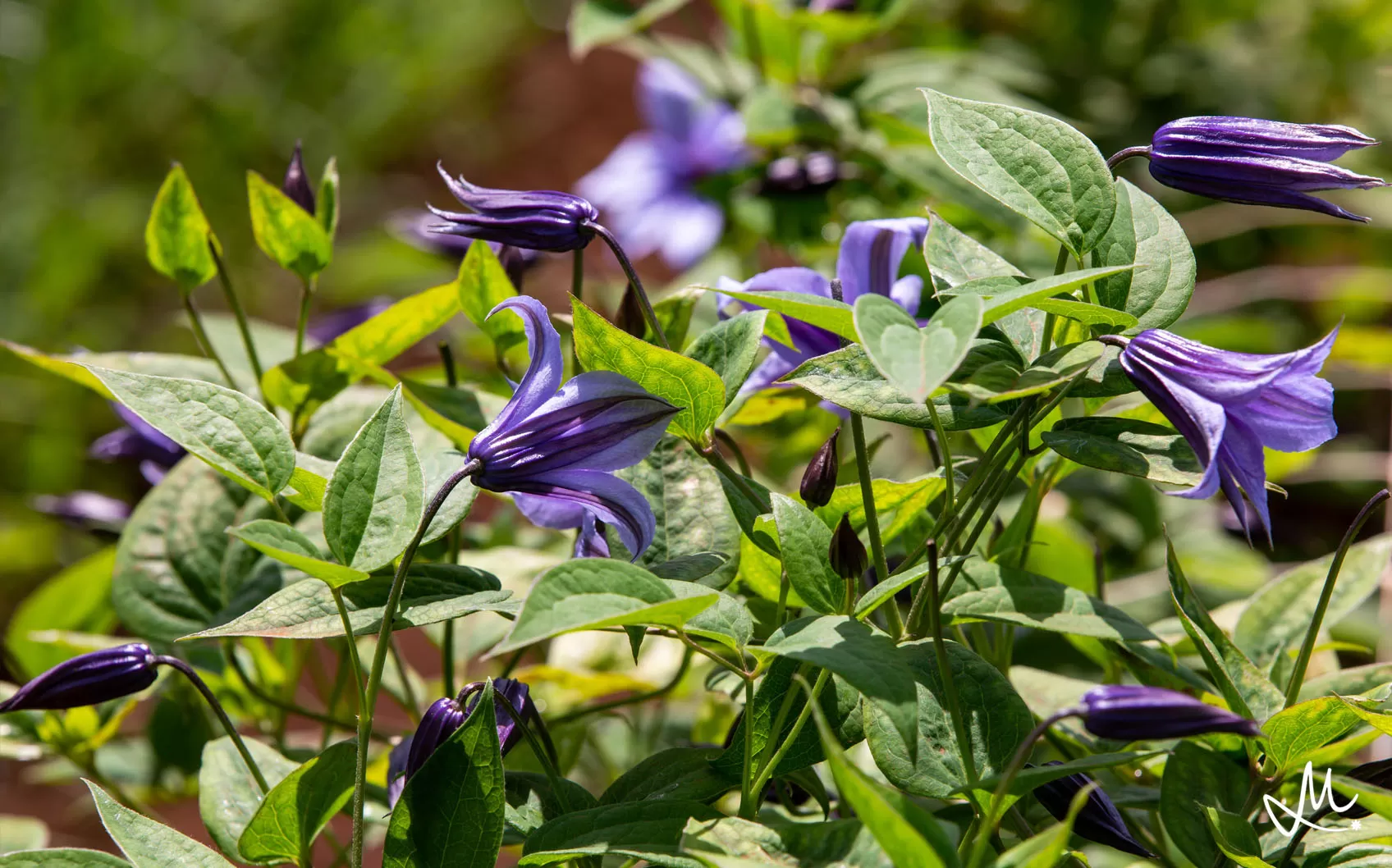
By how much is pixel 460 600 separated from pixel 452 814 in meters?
0.08

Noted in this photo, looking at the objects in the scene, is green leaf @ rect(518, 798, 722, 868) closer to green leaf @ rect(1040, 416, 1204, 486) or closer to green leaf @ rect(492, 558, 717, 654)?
green leaf @ rect(492, 558, 717, 654)

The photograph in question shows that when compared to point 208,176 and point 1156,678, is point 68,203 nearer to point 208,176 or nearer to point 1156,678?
point 208,176

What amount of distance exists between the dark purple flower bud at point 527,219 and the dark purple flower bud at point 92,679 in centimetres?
23

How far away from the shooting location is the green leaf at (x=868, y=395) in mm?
442

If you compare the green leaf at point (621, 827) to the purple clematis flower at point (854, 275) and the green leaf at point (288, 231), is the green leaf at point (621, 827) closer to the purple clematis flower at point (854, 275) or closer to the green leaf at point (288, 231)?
the purple clematis flower at point (854, 275)

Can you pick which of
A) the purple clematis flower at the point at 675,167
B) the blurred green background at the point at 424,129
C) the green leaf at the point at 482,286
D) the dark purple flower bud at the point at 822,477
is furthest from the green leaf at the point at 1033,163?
the purple clematis flower at the point at 675,167

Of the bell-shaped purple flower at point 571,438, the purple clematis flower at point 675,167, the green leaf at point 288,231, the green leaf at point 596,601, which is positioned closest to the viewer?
the green leaf at point 596,601

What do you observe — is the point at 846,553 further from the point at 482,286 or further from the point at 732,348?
the point at 482,286

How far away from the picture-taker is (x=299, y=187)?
0.68m

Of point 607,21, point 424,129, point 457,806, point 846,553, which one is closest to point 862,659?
point 846,553

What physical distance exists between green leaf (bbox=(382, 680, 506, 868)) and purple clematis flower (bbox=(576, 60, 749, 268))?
2.55 feet

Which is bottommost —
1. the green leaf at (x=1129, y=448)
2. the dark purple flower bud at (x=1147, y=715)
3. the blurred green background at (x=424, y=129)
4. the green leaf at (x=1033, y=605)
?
the blurred green background at (x=424, y=129)

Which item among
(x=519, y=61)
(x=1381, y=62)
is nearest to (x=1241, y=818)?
(x=1381, y=62)

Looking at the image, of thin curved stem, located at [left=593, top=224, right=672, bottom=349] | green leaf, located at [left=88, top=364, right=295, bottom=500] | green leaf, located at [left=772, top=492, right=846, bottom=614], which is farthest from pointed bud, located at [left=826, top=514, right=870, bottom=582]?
green leaf, located at [left=88, top=364, right=295, bottom=500]
